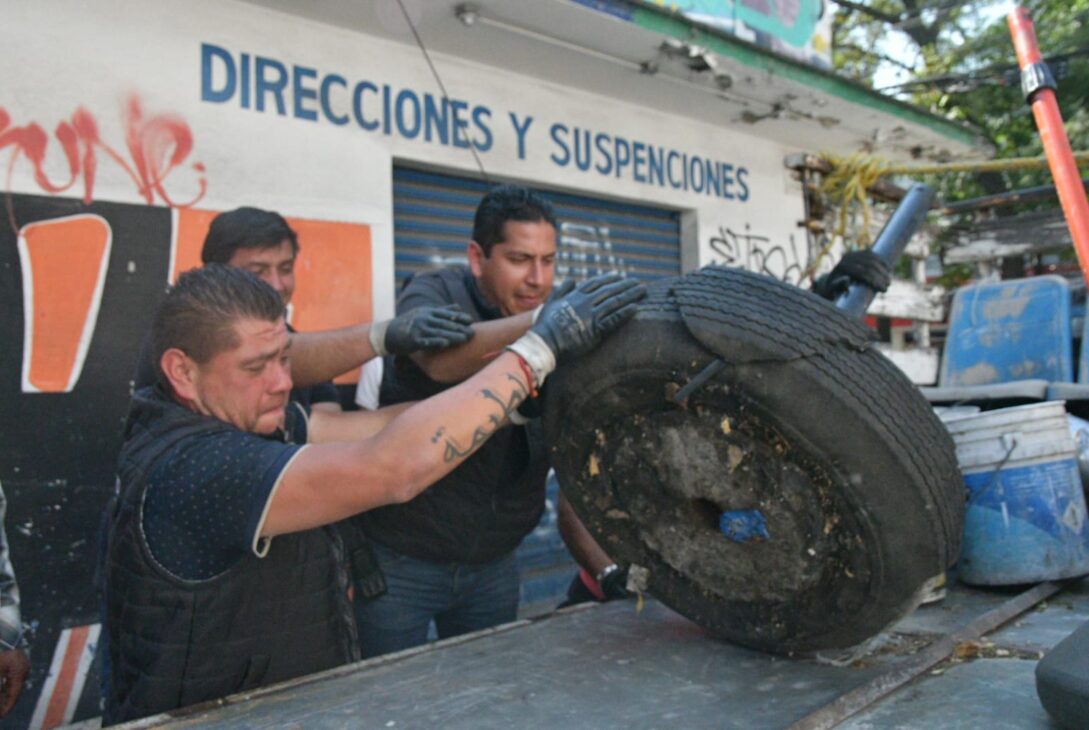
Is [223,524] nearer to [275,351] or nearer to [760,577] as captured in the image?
[275,351]

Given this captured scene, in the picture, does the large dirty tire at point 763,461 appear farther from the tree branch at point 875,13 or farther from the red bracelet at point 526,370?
the tree branch at point 875,13

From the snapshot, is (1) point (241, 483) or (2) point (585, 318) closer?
(1) point (241, 483)

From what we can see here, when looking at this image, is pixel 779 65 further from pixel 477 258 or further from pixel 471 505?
pixel 471 505

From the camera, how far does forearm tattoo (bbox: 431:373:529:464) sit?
1.49 m

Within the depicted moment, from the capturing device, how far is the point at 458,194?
4238 mm

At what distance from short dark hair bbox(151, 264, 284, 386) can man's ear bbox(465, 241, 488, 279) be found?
0.84 metres

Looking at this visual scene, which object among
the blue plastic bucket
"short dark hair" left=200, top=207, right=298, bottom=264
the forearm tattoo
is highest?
"short dark hair" left=200, top=207, right=298, bottom=264

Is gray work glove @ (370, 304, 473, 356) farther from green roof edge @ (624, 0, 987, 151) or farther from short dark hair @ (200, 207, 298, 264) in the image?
green roof edge @ (624, 0, 987, 151)

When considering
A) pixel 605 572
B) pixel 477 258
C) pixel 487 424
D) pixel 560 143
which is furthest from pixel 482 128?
pixel 487 424

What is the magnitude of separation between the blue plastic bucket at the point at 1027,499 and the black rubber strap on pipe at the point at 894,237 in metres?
0.43

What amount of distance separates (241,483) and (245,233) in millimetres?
1242

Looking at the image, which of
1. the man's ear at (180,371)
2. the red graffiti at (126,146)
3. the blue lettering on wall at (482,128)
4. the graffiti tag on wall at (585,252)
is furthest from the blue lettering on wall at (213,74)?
the man's ear at (180,371)

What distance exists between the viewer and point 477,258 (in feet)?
8.00

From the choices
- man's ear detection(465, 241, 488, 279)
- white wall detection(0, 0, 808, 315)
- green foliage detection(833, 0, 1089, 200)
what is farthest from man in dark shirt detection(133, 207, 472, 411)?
green foliage detection(833, 0, 1089, 200)
